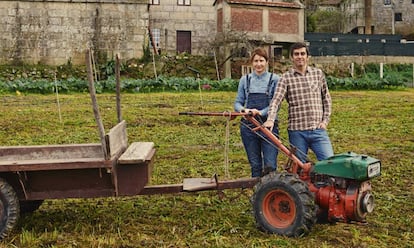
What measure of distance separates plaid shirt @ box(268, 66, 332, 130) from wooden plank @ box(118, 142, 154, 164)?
120 centimetres

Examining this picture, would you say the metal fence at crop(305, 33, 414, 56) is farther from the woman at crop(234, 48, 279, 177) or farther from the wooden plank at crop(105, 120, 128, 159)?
the wooden plank at crop(105, 120, 128, 159)

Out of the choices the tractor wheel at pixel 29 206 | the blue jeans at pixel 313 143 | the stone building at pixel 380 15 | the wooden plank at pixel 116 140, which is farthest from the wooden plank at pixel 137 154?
the stone building at pixel 380 15

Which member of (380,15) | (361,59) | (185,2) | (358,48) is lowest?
(361,59)

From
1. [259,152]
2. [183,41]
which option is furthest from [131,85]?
[259,152]

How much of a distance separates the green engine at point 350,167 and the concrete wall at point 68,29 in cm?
2141

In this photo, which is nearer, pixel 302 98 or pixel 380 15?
pixel 302 98

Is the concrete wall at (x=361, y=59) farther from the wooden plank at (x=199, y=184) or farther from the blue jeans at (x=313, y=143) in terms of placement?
the wooden plank at (x=199, y=184)

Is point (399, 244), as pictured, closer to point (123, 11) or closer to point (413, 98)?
point (413, 98)

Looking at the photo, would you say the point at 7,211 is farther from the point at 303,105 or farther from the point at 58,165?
the point at 303,105

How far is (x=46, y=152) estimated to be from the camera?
231 inches

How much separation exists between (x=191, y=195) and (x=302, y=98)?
176cm

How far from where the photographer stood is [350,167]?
470 cm

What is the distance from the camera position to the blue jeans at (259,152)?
592cm

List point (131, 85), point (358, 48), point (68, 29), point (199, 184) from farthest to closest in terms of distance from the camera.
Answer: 1. point (358, 48)
2. point (68, 29)
3. point (131, 85)
4. point (199, 184)
